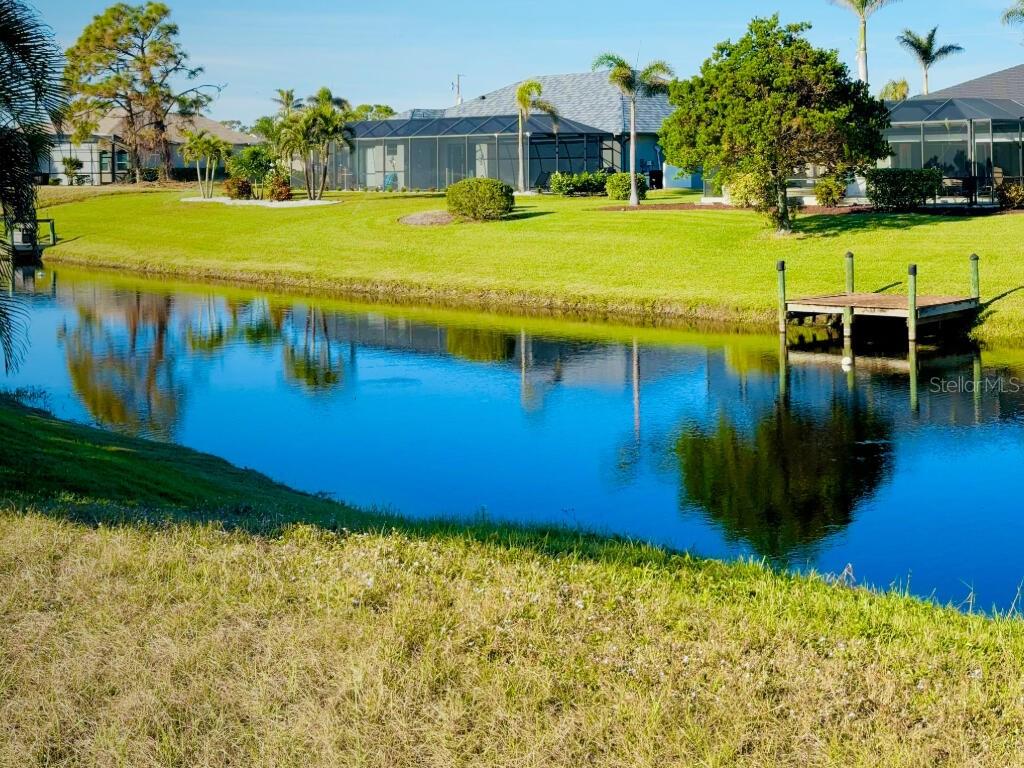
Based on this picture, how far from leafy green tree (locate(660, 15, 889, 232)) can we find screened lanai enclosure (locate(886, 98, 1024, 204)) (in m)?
8.02

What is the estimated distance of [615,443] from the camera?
19.3 m

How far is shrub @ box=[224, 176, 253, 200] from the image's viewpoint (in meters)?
65.8

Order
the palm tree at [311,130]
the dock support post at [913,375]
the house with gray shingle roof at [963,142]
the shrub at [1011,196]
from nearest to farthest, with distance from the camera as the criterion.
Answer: the dock support post at [913,375], the shrub at [1011,196], the house with gray shingle roof at [963,142], the palm tree at [311,130]

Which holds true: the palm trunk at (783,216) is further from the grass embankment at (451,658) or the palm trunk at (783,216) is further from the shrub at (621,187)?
the grass embankment at (451,658)

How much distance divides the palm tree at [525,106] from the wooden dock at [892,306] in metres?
31.2

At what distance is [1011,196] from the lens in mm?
41406

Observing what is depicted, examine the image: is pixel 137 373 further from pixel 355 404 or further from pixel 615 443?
pixel 615 443

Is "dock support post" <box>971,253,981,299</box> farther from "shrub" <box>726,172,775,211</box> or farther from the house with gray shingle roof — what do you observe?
the house with gray shingle roof

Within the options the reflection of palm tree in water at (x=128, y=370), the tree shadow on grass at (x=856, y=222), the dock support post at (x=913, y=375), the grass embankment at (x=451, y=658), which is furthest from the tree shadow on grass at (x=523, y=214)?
the grass embankment at (x=451, y=658)

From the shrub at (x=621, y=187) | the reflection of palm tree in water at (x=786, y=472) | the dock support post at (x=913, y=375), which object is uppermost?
the shrub at (x=621, y=187)

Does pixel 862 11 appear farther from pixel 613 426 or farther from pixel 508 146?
pixel 613 426

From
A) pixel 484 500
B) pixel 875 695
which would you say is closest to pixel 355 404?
pixel 484 500

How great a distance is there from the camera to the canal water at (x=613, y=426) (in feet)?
47.9

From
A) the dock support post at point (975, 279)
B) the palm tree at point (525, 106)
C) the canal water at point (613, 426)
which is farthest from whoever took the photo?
the palm tree at point (525, 106)
